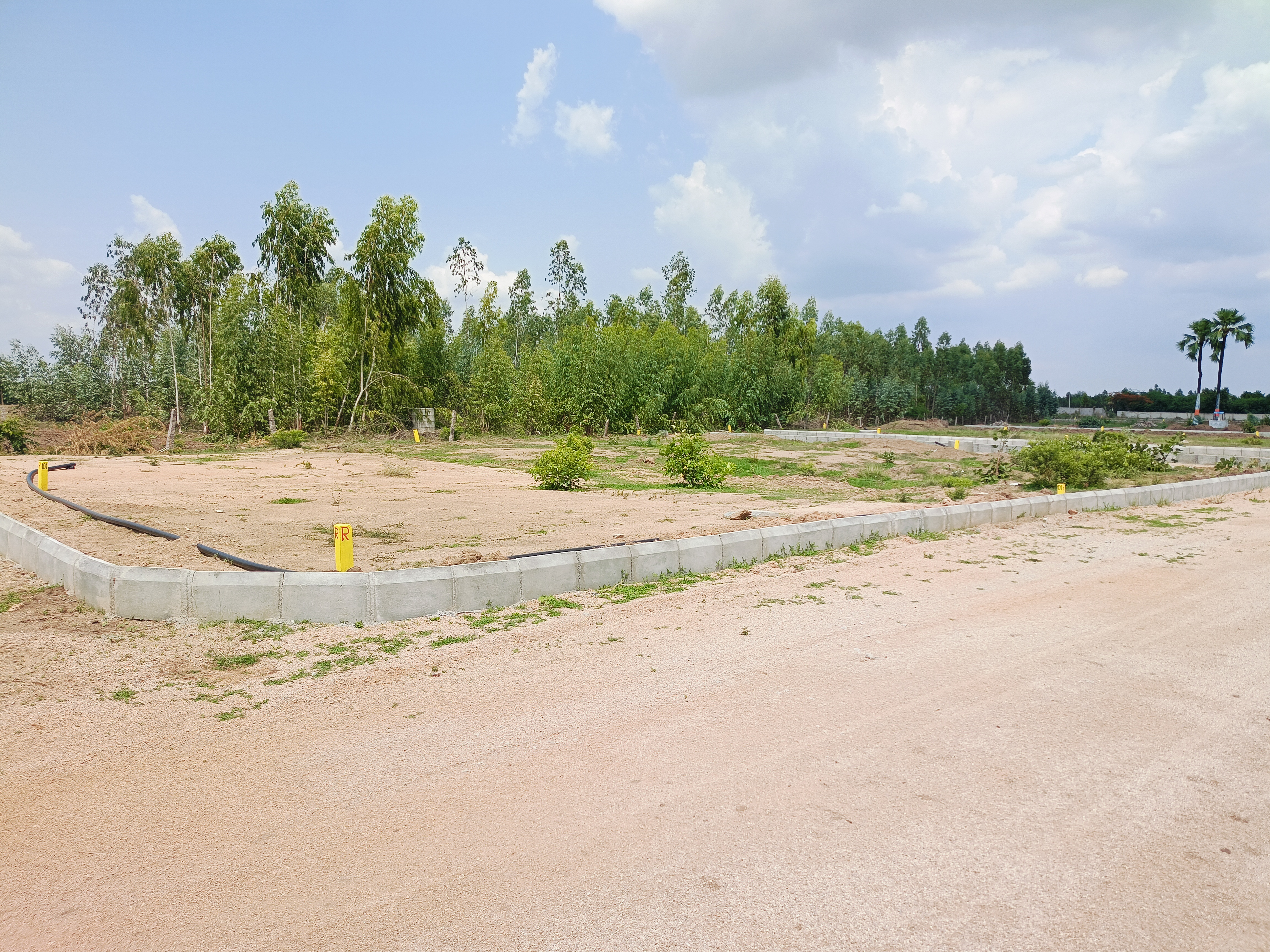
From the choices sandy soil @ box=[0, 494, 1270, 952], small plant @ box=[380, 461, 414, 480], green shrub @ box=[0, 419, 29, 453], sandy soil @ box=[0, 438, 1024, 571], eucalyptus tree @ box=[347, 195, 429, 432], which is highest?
eucalyptus tree @ box=[347, 195, 429, 432]

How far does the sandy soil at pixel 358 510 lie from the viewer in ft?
27.0

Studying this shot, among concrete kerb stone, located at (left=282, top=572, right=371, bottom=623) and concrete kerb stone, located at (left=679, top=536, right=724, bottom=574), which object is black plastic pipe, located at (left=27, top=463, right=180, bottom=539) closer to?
concrete kerb stone, located at (left=282, top=572, right=371, bottom=623)

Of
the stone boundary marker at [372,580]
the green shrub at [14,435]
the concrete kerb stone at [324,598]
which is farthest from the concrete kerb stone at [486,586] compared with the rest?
the green shrub at [14,435]

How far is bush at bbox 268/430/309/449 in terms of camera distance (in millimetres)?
26688

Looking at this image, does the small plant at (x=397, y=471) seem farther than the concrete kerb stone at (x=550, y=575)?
Yes

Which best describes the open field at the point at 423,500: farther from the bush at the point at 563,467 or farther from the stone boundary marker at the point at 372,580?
the stone boundary marker at the point at 372,580

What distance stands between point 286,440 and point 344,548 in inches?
888

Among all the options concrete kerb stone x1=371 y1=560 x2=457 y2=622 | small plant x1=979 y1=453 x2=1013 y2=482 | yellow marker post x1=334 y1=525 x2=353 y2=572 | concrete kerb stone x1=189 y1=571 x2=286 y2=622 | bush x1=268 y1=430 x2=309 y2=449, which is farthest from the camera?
bush x1=268 y1=430 x2=309 y2=449

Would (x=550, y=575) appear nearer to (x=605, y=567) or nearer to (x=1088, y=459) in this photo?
(x=605, y=567)

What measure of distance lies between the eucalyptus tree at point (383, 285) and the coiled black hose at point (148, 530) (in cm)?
1823

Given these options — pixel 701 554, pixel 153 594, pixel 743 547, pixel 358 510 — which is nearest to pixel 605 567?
pixel 701 554

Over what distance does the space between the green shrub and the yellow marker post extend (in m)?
22.5

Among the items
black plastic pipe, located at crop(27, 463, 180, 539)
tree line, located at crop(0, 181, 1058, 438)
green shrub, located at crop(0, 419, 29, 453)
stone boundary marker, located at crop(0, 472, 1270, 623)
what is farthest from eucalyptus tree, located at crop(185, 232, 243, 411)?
stone boundary marker, located at crop(0, 472, 1270, 623)

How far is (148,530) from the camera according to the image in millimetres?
8617
